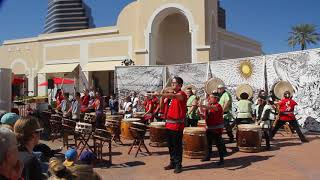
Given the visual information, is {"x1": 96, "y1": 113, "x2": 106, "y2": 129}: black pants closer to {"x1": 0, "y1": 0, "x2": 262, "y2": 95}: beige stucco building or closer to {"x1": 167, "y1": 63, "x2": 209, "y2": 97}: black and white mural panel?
{"x1": 167, "y1": 63, "x2": 209, "y2": 97}: black and white mural panel

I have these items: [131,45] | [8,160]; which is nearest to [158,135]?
[8,160]

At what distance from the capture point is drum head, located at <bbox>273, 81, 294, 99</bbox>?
15078 millimetres

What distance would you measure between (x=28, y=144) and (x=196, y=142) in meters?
6.80

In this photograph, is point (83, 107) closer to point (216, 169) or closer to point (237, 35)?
point (216, 169)

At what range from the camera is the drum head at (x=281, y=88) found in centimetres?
1508

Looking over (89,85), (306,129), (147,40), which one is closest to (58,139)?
(306,129)

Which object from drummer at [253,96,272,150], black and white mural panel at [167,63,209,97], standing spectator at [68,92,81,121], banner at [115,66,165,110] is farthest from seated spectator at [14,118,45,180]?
banner at [115,66,165,110]

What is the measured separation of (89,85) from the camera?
35.7 m

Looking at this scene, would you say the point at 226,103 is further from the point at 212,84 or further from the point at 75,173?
the point at 75,173

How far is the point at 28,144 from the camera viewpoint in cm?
395

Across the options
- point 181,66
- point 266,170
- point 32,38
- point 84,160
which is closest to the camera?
point 84,160

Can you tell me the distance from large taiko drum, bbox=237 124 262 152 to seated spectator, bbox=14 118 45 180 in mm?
7874

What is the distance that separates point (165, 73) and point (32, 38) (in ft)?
76.4

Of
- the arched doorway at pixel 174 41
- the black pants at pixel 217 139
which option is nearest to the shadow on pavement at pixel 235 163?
the black pants at pixel 217 139
